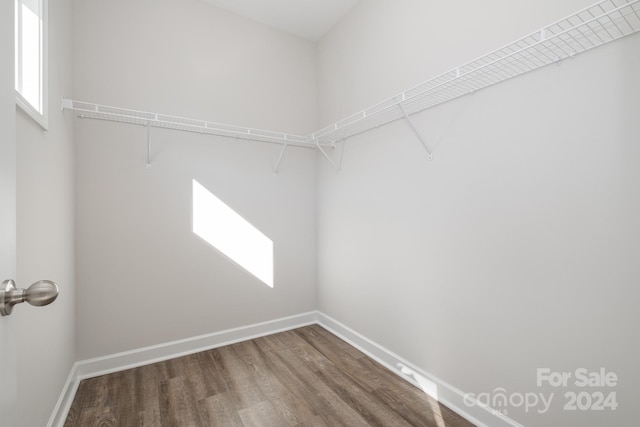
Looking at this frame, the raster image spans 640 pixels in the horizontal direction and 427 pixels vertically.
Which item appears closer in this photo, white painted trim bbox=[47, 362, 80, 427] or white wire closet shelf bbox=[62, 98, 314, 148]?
white painted trim bbox=[47, 362, 80, 427]

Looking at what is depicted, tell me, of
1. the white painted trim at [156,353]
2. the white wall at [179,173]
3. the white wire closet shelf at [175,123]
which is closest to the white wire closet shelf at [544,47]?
the white wire closet shelf at [175,123]

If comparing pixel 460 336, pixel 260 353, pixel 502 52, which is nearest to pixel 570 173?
pixel 502 52

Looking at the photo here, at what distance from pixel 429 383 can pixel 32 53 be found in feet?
8.90

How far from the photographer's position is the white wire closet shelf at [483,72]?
43.9 inches

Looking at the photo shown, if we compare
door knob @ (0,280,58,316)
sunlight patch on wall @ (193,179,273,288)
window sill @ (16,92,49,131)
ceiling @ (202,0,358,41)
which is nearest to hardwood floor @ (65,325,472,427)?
sunlight patch on wall @ (193,179,273,288)

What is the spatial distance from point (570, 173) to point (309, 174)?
2037 mm

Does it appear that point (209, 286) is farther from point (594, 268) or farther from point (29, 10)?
point (594, 268)

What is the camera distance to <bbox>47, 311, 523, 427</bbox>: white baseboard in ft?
5.19

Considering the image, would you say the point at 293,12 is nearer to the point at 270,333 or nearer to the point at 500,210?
the point at 500,210

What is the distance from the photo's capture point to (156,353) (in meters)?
2.23

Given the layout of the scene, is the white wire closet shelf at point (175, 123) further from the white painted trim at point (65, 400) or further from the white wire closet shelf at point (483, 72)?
the white painted trim at point (65, 400)

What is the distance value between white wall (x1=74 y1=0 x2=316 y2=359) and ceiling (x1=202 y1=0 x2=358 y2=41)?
0.30 feet

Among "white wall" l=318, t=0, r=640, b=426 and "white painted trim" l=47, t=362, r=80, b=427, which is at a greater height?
"white wall" l=318, t=0, r=640, b=426

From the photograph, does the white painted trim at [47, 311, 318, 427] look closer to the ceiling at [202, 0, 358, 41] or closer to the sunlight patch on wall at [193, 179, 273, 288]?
the sunlight patch on wall at [193, 179, 273, 288]
